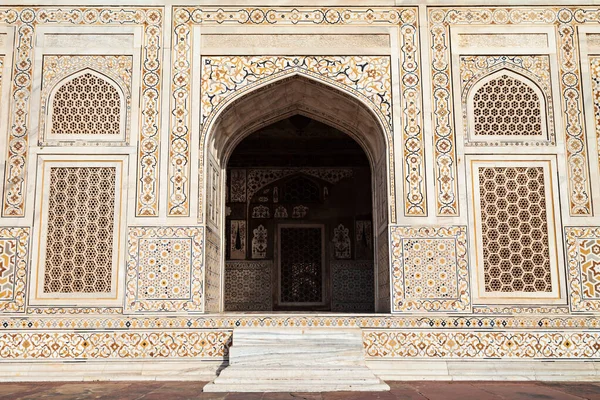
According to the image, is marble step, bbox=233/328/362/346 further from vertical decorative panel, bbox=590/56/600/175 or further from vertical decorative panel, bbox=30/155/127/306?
vertical decorative panel, bbox=590/56/600/175

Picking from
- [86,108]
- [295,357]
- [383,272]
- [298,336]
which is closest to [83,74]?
[86,108]

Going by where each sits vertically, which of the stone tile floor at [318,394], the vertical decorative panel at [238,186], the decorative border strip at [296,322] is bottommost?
the stone tile floor at [318,394]

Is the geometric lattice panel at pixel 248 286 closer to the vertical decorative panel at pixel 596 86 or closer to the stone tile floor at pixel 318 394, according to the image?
the stone tile floor at pixel 318 394

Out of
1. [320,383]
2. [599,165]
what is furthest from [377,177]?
[320,383]

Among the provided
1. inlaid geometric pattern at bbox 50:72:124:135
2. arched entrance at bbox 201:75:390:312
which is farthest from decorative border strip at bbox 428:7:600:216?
inlaid geometric pattern at bbox 50:72:124:135

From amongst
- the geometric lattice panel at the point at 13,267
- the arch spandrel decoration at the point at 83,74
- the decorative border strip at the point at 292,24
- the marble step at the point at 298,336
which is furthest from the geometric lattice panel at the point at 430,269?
the geometric lattice panel at the point at 13,267

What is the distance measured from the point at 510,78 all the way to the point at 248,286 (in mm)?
4740

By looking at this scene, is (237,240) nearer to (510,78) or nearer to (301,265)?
(301,265)

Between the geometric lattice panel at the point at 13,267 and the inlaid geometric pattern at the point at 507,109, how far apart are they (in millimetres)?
4484

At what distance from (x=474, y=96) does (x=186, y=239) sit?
3163 mm

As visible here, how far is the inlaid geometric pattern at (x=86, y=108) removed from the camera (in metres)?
6.69

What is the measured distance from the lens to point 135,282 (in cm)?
636

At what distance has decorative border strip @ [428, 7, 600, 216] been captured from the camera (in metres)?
6.54

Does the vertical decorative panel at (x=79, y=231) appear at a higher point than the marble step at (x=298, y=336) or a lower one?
higher
